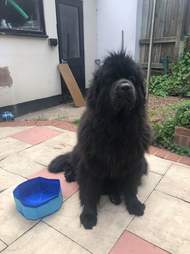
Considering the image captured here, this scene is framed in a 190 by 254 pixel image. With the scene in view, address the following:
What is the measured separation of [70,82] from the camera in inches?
237

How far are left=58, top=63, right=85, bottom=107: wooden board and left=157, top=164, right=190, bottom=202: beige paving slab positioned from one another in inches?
155

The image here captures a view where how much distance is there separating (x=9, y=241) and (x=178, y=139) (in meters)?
2.43

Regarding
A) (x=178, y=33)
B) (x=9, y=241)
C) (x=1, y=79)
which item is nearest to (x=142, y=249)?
(x=9, y=241)

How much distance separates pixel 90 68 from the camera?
7059 mm

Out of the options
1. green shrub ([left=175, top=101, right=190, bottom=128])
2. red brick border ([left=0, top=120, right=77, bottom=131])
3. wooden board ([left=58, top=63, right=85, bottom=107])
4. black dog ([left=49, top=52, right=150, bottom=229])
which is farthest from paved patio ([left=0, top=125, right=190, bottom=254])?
wooden board ([left=58, top=63, right=85, bottom=107])

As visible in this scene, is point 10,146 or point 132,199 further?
point 10,146

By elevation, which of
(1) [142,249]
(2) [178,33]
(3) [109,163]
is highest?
(2) [178,33]

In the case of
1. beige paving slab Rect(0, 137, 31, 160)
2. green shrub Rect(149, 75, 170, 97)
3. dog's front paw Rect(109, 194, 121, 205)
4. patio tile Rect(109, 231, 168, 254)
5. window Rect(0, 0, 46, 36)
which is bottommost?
patio tile Rect(109, 231, 168, 254)

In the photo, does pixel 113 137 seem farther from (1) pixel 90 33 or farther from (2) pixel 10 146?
(1) pixel 90 33

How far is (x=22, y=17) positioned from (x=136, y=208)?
192 inches

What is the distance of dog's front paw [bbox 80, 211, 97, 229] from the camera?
1720mm

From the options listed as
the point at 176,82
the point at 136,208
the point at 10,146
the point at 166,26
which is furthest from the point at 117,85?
the point at 166,26

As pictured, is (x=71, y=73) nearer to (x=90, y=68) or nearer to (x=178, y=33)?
(x=90, y=68)

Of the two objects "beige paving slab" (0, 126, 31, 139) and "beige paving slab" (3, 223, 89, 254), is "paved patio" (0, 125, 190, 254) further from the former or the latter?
"beige paving slab" (0, 126, 31, 139)
